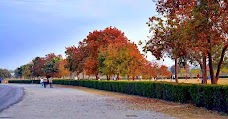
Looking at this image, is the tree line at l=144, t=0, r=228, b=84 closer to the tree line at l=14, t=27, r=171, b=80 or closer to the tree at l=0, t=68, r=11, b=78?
the tree line at l=14, t=27, r=171, b=80

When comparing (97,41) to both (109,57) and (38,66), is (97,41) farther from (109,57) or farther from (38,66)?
(38,66)

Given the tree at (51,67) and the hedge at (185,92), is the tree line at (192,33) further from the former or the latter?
the tree at (51,67)

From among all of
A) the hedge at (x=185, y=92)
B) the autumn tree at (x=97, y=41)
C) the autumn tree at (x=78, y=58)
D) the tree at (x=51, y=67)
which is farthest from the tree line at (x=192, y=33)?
the tree at (x=51, y=67)

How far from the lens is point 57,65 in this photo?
9625 centimetres

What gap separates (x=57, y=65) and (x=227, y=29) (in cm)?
7997

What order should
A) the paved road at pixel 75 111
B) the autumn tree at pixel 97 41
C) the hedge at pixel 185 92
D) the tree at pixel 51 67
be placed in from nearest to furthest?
the paved road at pixel 75 111 → the hedge at pixel 185 92 → the autumn tree at pixel 97 41 → the tree at pixel 51 67

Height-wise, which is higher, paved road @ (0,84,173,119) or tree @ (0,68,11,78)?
tree @ (0,68,11,78)

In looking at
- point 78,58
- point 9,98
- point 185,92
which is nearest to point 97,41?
point 78,58

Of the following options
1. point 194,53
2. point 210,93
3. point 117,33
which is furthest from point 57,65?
point 210,93

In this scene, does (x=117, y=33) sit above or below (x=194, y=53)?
above

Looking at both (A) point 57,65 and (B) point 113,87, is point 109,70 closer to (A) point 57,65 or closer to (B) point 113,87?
(B) point 113,87

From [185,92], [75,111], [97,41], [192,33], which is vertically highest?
[97,41]

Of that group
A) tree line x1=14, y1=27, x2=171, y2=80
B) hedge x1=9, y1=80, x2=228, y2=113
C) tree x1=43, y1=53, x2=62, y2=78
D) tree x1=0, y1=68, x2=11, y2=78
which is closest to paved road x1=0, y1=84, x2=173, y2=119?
hedge x1=9, y1=80, x2=228, y2=113

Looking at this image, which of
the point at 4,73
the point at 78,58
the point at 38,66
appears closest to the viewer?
the point at 78,58
